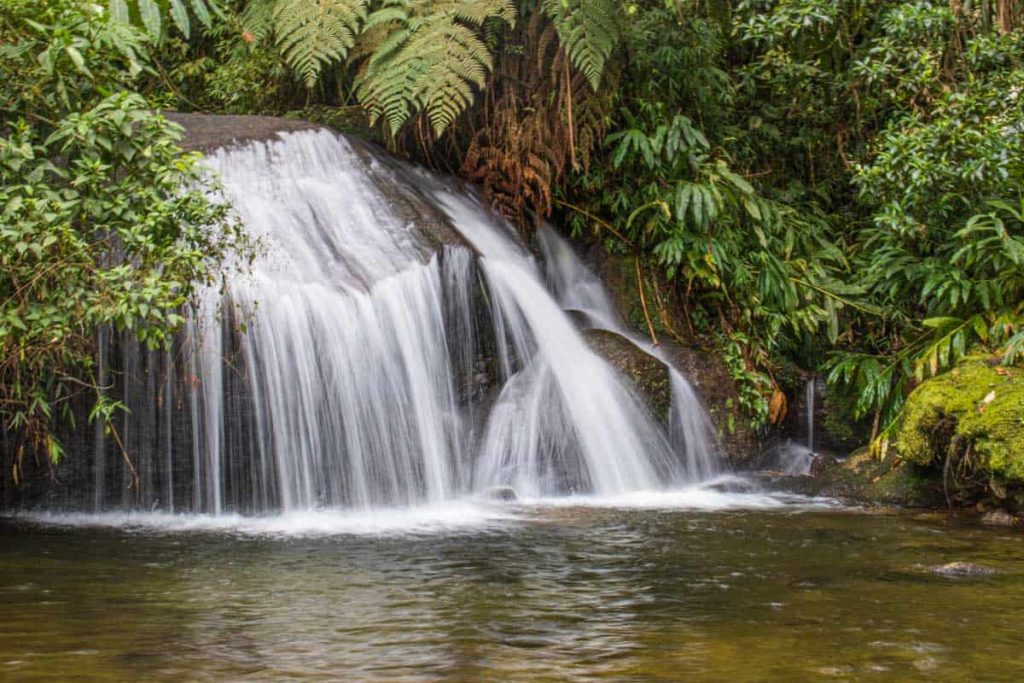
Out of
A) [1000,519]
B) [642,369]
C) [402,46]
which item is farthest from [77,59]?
[1000,519]

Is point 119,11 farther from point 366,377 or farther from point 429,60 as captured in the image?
point 429,60

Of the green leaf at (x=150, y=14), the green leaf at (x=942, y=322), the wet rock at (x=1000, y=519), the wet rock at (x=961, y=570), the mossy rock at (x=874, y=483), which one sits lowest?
the wet rock at (x=961, y=570)

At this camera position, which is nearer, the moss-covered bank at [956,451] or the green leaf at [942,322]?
the moss-covered bank at [956,451]

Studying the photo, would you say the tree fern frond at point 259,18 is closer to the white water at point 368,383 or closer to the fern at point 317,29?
the fern at point 317,29

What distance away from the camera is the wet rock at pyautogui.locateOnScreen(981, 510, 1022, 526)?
6.39m

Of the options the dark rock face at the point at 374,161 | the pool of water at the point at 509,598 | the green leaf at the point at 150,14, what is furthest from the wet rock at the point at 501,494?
the green leaf at the point at 150,14

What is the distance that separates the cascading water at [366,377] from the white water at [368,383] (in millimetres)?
12

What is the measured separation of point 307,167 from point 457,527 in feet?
11.5

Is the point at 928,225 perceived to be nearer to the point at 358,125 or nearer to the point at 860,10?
the point at 860,10

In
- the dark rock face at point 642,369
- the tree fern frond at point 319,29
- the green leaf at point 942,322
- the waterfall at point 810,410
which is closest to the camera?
the green leaf at point 942,322

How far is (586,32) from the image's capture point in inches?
340

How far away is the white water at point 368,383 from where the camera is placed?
675cm

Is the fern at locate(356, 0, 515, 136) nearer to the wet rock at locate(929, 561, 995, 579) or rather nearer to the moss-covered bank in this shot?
the moss-covered bank

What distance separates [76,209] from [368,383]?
218cm
